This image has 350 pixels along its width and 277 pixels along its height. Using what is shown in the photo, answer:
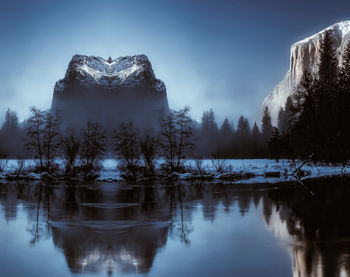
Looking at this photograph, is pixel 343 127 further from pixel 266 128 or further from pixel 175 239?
pixel 266 128

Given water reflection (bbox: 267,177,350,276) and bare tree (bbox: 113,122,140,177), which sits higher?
bare tree (bbox: 113,122,140,177)

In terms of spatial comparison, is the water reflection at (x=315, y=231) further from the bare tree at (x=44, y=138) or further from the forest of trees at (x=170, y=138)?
the bare tree at (x=44, y=138)

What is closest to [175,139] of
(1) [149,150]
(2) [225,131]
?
(1) [149,150]

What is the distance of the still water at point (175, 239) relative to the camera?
7.01 m

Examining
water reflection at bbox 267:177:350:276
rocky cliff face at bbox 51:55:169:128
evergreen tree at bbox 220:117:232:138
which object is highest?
rocky cliff face at bbox 51:55:169:128

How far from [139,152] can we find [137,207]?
18803 mm

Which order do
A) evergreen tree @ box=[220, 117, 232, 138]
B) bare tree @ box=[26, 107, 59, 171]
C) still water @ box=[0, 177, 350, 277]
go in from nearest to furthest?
still water @ box=[0, 177, 350, 277]
bare tree @ box=[26, 107, 59, 171]
evergreen tree @ box=[220, 117, 232, 138]

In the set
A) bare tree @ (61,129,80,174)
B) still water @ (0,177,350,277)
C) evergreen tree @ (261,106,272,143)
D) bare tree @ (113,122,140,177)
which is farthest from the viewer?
evergreen tree @ (261,106,272,143)

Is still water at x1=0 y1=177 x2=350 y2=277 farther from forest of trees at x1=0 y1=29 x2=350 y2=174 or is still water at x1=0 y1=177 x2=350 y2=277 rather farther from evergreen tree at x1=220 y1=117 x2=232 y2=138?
evergreen tree at x1=220 y1=117 x2=232 y2=138

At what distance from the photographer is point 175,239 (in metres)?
9.60

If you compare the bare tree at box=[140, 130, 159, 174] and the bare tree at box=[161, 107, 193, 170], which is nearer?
the bare tree at box=[140, 130, 159, 174]

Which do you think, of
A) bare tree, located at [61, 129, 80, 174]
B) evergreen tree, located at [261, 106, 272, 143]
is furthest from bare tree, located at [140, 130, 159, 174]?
evergreen tree, located at [261, 106, 272, 143]

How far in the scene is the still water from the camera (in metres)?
7.01

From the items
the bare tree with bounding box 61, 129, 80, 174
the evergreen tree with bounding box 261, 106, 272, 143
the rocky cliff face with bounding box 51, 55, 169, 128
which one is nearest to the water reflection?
the bare tree with bounding box 61, 129, 80, 174
